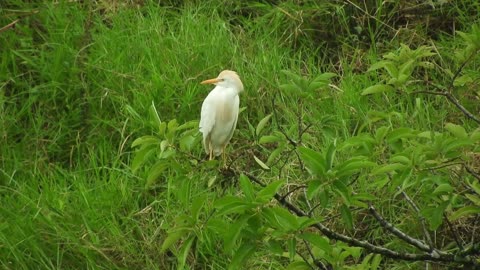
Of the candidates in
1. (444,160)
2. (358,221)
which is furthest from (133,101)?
(444,160)

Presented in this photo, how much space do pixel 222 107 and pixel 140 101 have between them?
1.09 meters

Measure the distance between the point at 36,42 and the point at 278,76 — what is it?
1394mm

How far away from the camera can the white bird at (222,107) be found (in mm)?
3816

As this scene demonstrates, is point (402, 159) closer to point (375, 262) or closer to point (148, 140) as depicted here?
point (375, 262)

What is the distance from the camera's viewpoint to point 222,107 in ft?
12.6

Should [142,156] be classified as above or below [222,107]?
above

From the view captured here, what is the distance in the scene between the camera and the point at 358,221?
414 cm

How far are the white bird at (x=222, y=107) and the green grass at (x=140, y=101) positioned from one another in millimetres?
220

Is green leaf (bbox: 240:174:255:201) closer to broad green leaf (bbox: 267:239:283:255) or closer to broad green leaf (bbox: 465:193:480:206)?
broad green leaf (bbox: 267:239:283:255)

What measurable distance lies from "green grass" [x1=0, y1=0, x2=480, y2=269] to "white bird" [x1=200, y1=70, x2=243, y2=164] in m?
0.22

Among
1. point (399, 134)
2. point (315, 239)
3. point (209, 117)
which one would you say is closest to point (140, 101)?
point (209, 117)

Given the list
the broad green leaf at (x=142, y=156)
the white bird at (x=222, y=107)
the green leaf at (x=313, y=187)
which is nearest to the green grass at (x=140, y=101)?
the white bird at (x=222, y=107)

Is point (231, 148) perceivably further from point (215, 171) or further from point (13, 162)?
point (215, 171)

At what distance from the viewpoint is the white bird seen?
3816 millimetres
